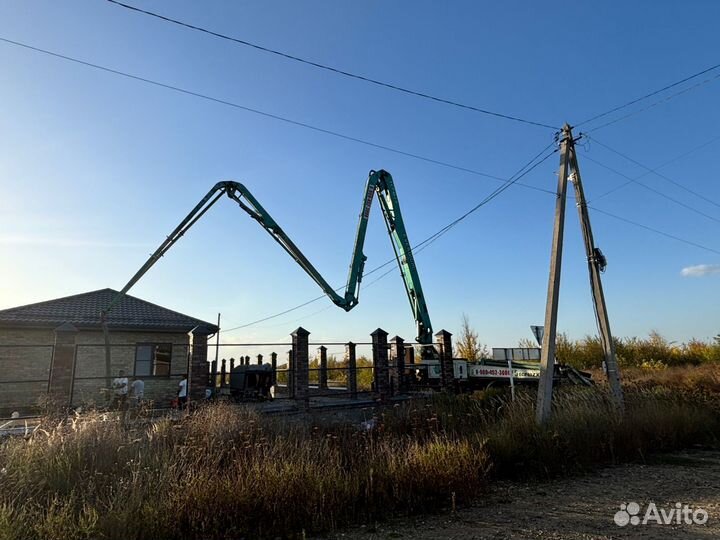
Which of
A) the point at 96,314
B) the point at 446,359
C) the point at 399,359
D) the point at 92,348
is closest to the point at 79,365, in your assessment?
the point at 92,348

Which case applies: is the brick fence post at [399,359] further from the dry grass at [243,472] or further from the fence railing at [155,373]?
the dry grass at [243,472]

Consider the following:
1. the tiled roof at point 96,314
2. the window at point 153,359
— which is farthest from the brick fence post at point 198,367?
the tiled roof at point 96,314

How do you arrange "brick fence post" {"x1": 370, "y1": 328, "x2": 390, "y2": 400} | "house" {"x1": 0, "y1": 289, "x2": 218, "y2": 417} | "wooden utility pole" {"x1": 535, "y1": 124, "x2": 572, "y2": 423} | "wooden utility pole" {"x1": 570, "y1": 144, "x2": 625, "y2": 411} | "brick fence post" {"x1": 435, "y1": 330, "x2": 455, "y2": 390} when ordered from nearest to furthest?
"wooden utility pole" {"x1": 535, "y1": 124, "x2": 572, "y2": 423}, "wooden utility pole" {"x1": 570, "y1": 144, "x2": 625, "y2": 411}, "brick fence post" {"x1": 370, "y1": 328, "x2": 390, "y2": 400}, "house" {"x1": 0, "y1": 289, "x2": 218, "y2": 417}, "brick fence post" {"x1": 435, "y1": 330, "x2": 455, "y2": 390}

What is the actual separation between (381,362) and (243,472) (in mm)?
8263

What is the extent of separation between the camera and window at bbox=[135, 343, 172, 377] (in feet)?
54.9

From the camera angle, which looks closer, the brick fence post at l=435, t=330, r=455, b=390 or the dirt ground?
the dirt ground

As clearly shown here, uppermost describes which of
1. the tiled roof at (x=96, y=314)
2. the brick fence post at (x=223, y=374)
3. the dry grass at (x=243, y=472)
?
the tiled roof at (x=96, y=314)

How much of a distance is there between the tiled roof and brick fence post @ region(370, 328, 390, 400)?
796 cm

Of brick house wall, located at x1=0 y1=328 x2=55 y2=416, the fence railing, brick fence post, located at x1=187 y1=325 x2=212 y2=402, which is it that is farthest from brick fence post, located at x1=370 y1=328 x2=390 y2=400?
brick house wall, located at x1=0 y1=328 x2=55 y2=416

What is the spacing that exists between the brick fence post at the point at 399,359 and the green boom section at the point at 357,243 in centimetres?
143

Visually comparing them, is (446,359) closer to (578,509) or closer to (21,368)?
(578,509)

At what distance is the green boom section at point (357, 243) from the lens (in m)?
15.5

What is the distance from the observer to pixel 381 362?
44.1 ft

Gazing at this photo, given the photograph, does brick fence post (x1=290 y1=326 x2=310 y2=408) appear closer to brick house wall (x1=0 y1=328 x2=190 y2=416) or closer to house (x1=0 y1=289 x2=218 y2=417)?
house (x1=0 y1=289 x2=218 y2=417)
